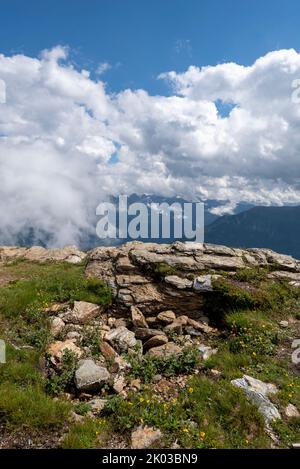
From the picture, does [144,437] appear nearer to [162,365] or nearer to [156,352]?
[162,365]

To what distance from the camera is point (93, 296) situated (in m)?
17.9

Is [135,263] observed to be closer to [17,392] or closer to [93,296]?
[93,296]

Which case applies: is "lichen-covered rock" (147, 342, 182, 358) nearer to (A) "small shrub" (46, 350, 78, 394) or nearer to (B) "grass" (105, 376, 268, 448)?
(B) "grass" (105, 376, 268, 448)

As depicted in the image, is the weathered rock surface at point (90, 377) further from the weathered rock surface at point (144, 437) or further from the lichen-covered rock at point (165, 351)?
the weathered rock surface at point (144, 437)

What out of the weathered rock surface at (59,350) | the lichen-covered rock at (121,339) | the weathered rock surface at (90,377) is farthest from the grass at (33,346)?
the lichen-covered rock at (121,339)

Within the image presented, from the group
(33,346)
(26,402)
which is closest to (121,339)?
(33,346)

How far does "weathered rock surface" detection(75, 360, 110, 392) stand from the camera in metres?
11.3

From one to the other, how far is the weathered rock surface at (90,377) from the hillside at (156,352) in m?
0.04

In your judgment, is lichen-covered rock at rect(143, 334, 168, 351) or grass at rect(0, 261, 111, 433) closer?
grass at rect(0, 261, 111, 433)

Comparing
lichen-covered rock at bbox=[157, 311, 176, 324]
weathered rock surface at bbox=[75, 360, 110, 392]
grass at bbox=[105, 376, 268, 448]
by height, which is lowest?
grass at bbox=[105, 376, 268, 448]

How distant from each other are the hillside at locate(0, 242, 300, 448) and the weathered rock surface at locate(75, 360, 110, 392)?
0.12 ft

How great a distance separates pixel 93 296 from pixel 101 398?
7.34 m

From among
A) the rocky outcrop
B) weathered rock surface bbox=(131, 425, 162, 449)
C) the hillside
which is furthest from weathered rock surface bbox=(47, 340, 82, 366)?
weathered rock surface bbox=(131, 425, 162, 449)

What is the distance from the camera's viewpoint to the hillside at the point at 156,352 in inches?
372
